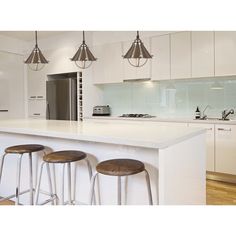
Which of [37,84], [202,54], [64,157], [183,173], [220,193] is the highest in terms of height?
[202,54]

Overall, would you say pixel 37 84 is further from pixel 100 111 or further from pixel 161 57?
pixel 161 57

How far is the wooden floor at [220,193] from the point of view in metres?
2.79

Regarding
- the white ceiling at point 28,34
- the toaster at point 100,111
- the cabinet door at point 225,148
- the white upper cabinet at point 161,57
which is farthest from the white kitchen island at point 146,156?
the white ceiling at point 28,34

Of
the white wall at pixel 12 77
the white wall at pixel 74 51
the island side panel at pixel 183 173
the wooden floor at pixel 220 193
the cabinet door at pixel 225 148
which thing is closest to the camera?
the island side panel at pixel 183 173

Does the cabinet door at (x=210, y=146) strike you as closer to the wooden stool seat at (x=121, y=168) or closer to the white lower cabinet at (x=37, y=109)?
the wooden stool seat at (x=121, y=168)

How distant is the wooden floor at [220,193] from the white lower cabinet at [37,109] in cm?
266

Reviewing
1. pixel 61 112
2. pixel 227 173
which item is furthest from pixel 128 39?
pixel 227 173

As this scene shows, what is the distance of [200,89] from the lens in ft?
13.3

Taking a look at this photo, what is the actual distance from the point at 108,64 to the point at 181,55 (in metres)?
1.38

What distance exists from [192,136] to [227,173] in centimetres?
180

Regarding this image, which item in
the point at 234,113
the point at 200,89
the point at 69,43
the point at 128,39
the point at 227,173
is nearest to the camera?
the point at 227,173

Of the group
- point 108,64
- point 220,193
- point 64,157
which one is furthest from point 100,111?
point 64,157

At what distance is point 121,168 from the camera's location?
66.6 inches
